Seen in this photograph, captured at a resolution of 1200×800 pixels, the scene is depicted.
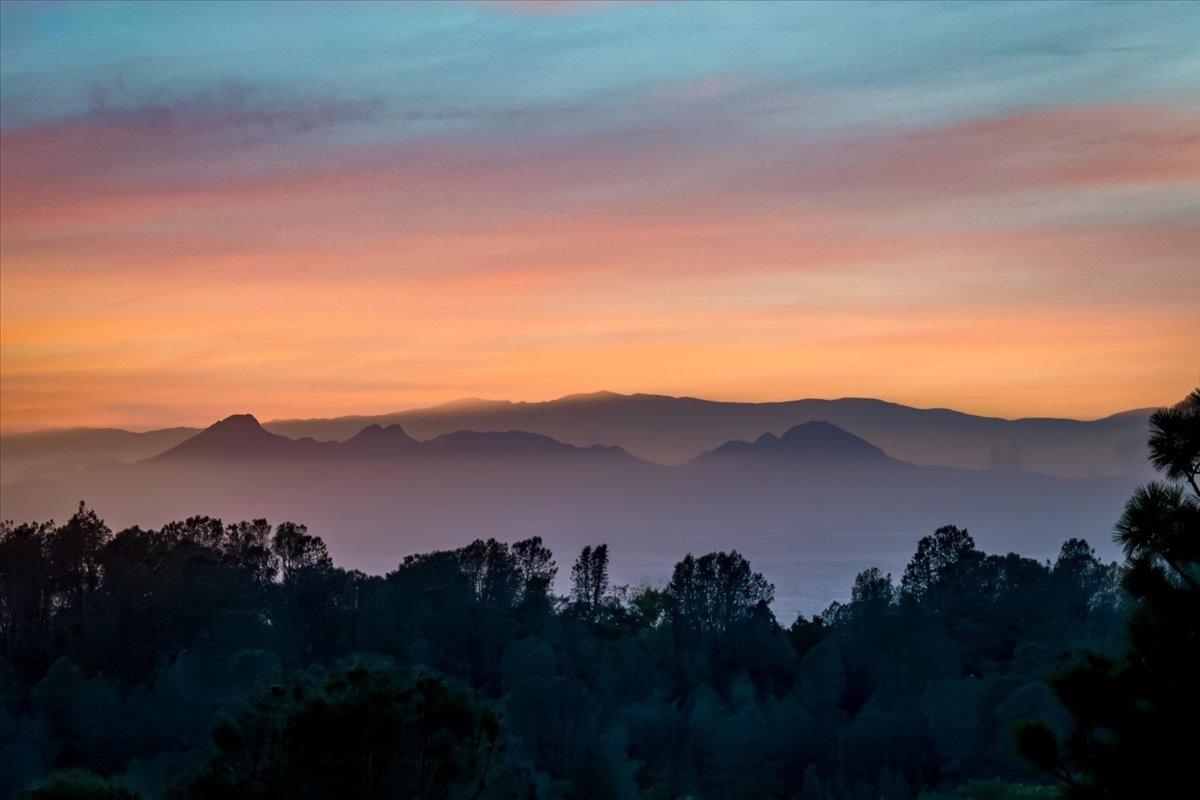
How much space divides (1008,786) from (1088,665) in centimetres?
2404

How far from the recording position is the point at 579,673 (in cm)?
6656

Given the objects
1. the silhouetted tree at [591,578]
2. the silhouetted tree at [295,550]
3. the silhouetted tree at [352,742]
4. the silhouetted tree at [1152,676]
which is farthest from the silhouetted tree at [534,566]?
the silhouetted tree at [1152,676]

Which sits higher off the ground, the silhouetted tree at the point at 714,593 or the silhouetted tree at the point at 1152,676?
the silhouetted tree at the point at 1152,676

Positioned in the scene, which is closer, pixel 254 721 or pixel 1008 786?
pixel 254 721

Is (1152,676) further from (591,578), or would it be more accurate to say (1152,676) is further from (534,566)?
(591,578)

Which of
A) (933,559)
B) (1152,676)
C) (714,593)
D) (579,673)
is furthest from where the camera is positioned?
(933,559)

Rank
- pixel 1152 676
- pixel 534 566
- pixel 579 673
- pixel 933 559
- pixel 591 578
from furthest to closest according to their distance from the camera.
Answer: pixel 591 578 → pixel 534 566 → pixel 933 559 → pixel 579 673 → pixel 1152 676

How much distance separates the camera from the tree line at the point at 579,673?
696 inches

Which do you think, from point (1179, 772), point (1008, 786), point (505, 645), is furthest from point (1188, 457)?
point (505, 645)

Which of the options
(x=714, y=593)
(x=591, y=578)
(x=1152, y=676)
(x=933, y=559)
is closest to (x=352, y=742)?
(x=1152, y=676)

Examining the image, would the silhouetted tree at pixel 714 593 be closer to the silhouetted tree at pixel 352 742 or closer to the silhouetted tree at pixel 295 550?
the silhouetted tree at pixel 295 550

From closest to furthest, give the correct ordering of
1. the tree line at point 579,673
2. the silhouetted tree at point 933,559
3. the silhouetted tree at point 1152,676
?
1. the silhouetted tree at point 1152,676
2. the tree line at point 579,673
3. the silhouetted tree at point 933,559

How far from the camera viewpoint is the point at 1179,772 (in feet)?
54.9

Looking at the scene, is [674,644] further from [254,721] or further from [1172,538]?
[1172,538]
